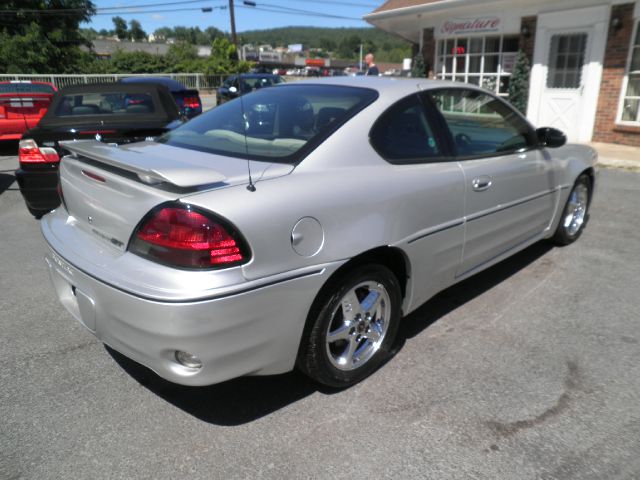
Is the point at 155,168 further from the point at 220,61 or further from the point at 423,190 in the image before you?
the point at 220,61

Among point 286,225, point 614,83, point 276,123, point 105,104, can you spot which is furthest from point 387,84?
point 614,83

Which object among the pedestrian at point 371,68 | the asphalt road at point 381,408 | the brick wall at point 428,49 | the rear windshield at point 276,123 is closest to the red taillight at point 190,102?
the pedestrian at point 371,68

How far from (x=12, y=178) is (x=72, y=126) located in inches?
157

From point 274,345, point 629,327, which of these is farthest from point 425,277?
point 629,327

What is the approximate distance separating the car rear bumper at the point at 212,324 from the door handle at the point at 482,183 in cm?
127

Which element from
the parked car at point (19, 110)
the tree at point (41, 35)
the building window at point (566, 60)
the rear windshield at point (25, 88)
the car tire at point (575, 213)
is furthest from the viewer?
the tree at point (41, 35)

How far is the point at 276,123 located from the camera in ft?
9.82

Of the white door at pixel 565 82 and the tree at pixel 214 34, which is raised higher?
the tree at pixel 214 34

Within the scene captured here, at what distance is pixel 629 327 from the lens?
340cm

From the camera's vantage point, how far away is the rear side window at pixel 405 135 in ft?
9.20

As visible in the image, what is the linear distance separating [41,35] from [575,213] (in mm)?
36982

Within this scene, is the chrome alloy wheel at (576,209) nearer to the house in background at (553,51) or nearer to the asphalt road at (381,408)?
the asphalt road at (381,408)

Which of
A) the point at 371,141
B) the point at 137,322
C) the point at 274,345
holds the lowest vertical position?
the point at 274,345

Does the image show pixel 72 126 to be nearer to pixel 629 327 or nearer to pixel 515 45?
pixel 629 327
